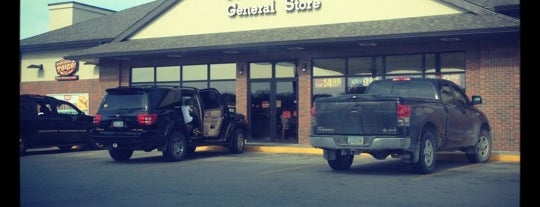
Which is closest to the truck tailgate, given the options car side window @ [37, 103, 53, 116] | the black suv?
the black suv

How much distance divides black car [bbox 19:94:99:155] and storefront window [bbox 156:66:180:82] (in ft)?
15.4

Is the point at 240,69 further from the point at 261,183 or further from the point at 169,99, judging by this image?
the point at 261,183

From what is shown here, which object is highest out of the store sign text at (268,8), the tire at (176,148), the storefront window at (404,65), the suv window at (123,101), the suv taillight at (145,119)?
the store sign text at (268,8)

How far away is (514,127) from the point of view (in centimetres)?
1603

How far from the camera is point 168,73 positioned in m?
22.2

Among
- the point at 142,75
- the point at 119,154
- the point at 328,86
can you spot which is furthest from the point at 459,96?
the point at 142,75

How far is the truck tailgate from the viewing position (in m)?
10.7

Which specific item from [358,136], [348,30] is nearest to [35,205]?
[358,136]

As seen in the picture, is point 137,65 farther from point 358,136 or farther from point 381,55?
point 358,136

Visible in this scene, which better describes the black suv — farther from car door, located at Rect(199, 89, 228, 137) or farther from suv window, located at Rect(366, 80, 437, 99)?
suv window, located at Rect(366, 80, 437, 99)

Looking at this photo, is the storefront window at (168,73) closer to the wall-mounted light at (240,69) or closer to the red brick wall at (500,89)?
the wall-mounted light at (240,69)

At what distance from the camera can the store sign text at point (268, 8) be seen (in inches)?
770

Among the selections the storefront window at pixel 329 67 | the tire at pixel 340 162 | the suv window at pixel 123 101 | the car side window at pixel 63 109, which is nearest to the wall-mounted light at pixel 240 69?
the storefront window at pixel 329 67

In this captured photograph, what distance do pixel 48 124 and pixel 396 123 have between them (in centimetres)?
1036
